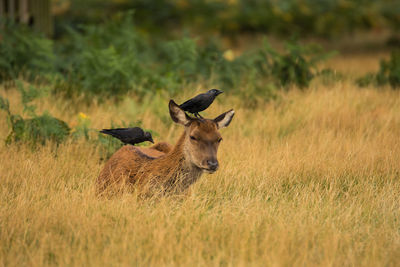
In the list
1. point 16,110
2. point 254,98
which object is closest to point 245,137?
point 254,98

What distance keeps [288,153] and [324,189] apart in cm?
92

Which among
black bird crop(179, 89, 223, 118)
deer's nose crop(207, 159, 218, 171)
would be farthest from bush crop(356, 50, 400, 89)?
deer's nose crop(207, 159, 218, 171)

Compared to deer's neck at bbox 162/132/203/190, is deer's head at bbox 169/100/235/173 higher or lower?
higher

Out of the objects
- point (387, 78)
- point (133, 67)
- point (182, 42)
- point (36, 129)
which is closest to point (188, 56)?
point (182, 42)

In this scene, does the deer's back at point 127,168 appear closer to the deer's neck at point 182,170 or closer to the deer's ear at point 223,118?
the deer's neck at point 182,170

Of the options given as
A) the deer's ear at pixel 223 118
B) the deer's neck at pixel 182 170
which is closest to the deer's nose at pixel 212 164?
the deer's neck at pixel 182 170

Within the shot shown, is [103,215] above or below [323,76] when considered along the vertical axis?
below

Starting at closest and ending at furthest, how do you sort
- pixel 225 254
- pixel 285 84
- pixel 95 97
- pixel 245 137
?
pixel 225 254
pixel 245 137
pixel 95 97
pixel 285 84

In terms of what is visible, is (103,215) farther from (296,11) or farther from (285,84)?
(296,11)

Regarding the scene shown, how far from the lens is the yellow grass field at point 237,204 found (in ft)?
15.5

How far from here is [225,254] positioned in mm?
4754

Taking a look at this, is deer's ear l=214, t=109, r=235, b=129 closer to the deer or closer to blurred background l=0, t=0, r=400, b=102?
the deer

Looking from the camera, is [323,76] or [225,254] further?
[323,76]

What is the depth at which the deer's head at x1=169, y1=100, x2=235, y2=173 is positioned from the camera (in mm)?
5516
